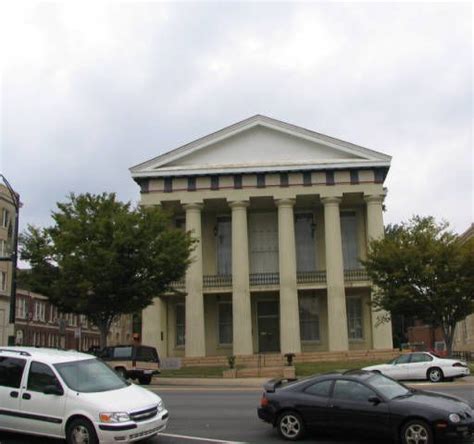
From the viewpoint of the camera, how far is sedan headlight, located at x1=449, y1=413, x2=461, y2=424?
10336mm

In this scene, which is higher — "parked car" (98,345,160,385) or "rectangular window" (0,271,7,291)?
"rectangular window" (0,271,7,291)

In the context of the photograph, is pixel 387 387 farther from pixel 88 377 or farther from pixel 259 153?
pixel 259 153

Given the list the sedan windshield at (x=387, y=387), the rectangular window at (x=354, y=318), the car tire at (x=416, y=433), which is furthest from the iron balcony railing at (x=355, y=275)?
the car tire at (x=416, y=433)

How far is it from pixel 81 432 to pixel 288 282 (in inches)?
1292

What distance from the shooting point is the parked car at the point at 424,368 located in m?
25.5

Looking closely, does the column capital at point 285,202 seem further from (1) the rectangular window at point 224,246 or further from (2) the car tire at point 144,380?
(2) the car tire at point 144,380

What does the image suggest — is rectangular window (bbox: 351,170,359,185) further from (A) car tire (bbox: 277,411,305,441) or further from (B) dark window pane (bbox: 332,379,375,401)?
(A) car tire (bbox: 277,411,305,441)

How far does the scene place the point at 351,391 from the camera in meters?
11.6

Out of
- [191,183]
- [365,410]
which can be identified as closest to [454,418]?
[365,410]

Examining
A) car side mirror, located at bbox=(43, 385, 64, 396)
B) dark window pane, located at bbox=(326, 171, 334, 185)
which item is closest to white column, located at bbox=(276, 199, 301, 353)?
dark window pane, located at bbox=(326, 171, 334, 185)

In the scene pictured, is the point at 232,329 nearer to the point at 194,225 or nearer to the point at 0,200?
the point at 194,225

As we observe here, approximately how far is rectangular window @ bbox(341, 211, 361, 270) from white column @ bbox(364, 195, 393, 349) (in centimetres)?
Result: 281

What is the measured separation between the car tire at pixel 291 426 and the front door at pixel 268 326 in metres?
33.5

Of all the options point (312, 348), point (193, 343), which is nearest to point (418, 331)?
point (312, 348)
